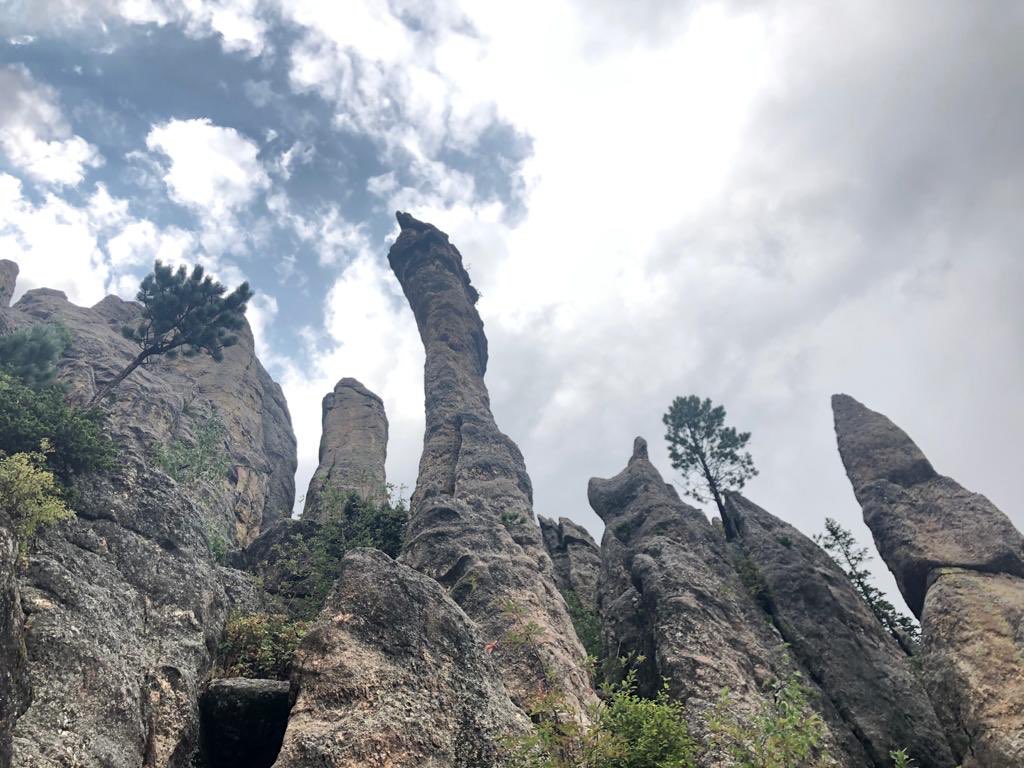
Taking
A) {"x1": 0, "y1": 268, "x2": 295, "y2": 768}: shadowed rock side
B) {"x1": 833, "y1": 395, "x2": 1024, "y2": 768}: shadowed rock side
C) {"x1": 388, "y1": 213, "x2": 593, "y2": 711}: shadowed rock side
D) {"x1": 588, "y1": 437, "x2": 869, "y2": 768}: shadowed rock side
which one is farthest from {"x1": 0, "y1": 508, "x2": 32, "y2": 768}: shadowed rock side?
{"x1": 833, "y1": 395, "x2": 1024, "y2": 768}: shadowed rock side

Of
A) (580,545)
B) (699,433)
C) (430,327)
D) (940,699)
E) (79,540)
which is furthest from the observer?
(430,327)

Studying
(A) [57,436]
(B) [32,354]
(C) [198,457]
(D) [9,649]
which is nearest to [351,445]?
(C) [198,457]

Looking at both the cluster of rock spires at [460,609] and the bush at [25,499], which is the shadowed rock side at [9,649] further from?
the bush at [25,499]

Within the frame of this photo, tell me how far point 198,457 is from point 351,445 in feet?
75.7

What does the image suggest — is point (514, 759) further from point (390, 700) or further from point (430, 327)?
point (430, 327)

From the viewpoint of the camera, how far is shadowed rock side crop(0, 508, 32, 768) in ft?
30.9

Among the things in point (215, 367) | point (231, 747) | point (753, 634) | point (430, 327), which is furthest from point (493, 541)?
point (215, 367)

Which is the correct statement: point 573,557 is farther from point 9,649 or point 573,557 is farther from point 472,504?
point 9,649

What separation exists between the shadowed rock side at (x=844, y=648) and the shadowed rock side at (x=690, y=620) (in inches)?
46.7

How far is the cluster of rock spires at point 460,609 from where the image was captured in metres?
12.4

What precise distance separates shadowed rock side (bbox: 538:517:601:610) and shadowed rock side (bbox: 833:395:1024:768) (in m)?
16.7

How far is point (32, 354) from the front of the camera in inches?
1321

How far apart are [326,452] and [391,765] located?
56.2m

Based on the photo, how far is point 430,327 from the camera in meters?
63.7
